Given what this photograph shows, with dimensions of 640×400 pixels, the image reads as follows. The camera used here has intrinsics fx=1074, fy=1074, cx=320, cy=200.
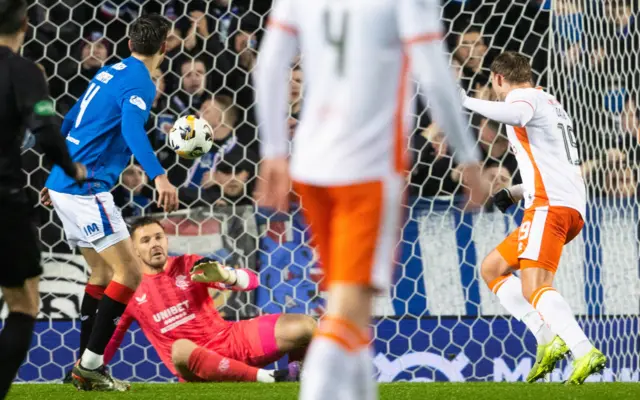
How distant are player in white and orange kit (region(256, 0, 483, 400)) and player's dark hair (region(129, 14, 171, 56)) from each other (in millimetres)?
2245

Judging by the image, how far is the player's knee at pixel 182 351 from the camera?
523cm

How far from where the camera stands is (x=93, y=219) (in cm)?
448

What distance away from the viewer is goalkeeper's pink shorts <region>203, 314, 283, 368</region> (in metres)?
5.41

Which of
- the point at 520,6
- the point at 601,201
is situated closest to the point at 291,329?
the point at 601,201

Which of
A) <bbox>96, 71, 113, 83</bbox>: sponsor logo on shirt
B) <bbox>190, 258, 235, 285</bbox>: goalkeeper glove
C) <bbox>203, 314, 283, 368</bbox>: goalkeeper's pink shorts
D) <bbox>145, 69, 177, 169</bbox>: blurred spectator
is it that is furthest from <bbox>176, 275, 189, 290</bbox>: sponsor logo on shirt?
<bbox>96, 71, 113, 83</bbox>: sponsor logo on shirt

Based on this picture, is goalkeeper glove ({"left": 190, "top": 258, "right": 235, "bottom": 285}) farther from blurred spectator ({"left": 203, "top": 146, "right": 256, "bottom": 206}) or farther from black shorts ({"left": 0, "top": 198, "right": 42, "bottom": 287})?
black shorts ({"left": 0, "top": 198, "right": 42, "bottom": 287})

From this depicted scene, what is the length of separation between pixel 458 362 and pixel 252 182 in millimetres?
1627

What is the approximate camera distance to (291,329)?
207 inches

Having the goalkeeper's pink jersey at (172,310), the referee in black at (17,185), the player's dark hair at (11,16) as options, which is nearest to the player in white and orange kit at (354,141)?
the referee in black at (17,185)

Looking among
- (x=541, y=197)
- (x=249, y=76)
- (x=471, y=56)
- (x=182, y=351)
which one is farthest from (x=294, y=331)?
(x=471, y=56)

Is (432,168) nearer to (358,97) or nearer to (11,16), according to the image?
(11,16)

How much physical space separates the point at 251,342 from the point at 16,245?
268 centimetres

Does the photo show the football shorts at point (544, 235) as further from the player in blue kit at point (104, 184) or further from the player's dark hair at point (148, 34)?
the player's dark hair at point (148, 34)

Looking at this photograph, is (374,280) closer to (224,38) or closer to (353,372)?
(353,372)
